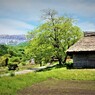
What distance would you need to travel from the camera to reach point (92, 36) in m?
42.6

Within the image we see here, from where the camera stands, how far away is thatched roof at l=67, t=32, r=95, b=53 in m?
38.0

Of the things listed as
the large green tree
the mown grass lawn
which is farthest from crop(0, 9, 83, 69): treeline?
the mown grass lawn

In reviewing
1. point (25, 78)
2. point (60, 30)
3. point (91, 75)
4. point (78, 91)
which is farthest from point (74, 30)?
point (78, 91)

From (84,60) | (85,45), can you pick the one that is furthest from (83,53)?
(85,45)

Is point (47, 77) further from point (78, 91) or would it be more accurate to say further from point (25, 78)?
point (78, 91)

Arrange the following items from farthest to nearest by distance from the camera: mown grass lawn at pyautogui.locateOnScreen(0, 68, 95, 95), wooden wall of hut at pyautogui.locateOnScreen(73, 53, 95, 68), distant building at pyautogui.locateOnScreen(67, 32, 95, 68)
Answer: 1. wooden wall of hut at pyautogui.locateOnScreen(73, 53, 95, 68)
2. distant building at pyautogui.locateOnScreen(67, 32, 95, 68)
3. mown grass lawn at pyautogui.locateOnScreen(0, 68, 95, 95)

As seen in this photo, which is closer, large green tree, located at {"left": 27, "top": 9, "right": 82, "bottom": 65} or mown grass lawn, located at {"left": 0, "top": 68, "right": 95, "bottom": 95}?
mown grass lawn, located at {"left": 0, "top": 68, "right": 95, "bottom": 95}

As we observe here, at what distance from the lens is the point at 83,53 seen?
3878cm

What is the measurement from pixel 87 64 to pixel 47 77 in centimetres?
1126

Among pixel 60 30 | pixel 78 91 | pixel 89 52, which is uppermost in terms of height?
pixel 60 30

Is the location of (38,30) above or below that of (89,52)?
above

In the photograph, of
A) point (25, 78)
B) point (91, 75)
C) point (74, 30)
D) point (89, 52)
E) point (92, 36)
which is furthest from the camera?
point (74, 30)

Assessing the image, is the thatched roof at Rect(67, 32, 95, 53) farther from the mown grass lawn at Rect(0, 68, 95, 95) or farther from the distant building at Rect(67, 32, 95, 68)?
the mown grass lawn at Rect(0, 68, 95, 95)

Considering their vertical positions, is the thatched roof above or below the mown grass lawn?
above
